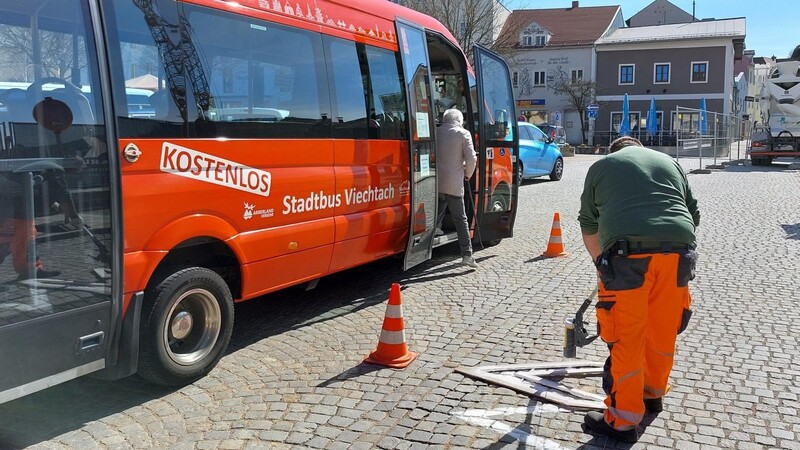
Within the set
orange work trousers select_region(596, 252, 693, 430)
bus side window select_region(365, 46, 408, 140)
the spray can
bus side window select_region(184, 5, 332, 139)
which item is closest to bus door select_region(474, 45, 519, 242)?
bus side window select_region(365, 46, 408, 140)

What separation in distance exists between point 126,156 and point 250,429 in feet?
5.52

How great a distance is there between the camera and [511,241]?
995cm

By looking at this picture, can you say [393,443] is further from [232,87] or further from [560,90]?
[560,90]

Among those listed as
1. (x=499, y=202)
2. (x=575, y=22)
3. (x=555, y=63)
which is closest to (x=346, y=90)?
(x=499, y=202)

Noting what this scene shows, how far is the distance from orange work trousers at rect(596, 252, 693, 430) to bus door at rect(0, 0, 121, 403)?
2.71 m

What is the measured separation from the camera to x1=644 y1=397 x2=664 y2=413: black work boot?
3.88 m

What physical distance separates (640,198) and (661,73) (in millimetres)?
50787

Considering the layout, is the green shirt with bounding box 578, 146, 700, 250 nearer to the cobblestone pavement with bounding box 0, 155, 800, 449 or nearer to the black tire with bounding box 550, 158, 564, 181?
the cobblestone pavement with bounding box 0, 155, 800, 449

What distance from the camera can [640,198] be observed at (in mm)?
3512

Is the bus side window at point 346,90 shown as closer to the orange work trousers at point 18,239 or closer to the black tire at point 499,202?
the orange work trousers at point 18,239

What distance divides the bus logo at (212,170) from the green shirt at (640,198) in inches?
91.0

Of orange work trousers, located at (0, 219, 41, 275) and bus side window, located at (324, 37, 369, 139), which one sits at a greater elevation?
bus side window, located at (324, 37, 369, 139)

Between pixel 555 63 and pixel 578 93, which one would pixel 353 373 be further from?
pixel 555 63

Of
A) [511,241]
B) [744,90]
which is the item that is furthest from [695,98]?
[511,241]
